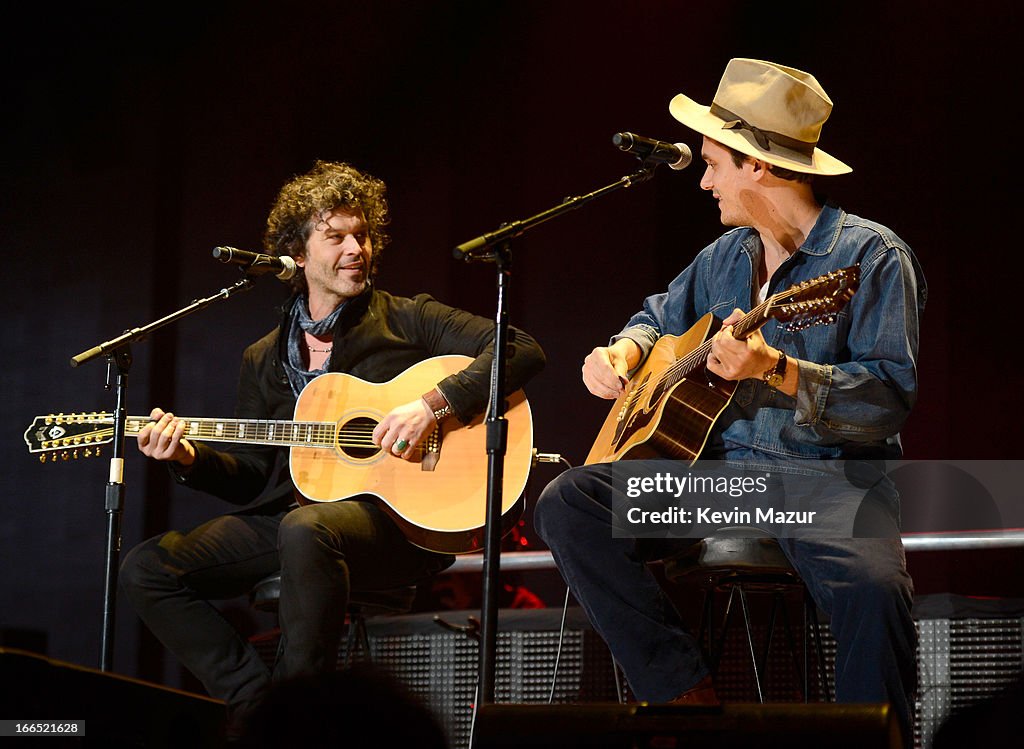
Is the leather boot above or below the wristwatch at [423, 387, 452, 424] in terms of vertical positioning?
below

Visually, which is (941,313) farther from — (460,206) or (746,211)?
(460,206)

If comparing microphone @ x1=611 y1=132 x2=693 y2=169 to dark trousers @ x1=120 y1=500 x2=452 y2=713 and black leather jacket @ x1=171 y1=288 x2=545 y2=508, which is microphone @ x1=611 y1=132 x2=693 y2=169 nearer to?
black leather jacket @ x1=171 y1=288 x2=545 y2=508

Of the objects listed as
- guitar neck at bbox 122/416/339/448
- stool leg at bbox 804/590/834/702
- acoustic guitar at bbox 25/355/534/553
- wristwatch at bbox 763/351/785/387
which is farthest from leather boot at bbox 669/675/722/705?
guitar neck at bbox 122/416/339/448

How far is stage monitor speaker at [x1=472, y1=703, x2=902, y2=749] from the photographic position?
1.81 meters

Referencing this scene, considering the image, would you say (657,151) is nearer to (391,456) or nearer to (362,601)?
(391,456)

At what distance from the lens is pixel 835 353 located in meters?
3.08

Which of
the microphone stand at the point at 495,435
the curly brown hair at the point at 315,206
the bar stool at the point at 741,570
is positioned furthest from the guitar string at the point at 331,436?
the bar stool at the point at 741,570

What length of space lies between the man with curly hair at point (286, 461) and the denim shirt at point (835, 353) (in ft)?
2.95

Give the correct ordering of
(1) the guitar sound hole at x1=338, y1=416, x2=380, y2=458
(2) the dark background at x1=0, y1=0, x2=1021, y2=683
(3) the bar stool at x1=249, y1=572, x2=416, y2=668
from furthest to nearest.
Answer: (2) the dark background at x1=0, y1=0, x2=1021, y2=683
(1) the guitar sound hole at x1=338, y1=416, x2=380, y2=458
(3) the bar stool at x1=249, y1=572, x2=416, y2=668

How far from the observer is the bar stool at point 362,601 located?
3801 millimetres

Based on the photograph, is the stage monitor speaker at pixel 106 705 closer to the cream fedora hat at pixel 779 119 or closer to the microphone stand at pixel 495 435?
the microphone stand at pixel 495 435

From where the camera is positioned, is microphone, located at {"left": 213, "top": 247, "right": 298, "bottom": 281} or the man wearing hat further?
microphone, located at {"left": 213, "top": 247, "right": 298, "bottom": 281}

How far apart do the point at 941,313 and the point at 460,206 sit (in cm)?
199

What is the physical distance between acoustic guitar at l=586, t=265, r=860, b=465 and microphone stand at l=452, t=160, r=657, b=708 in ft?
1.38
